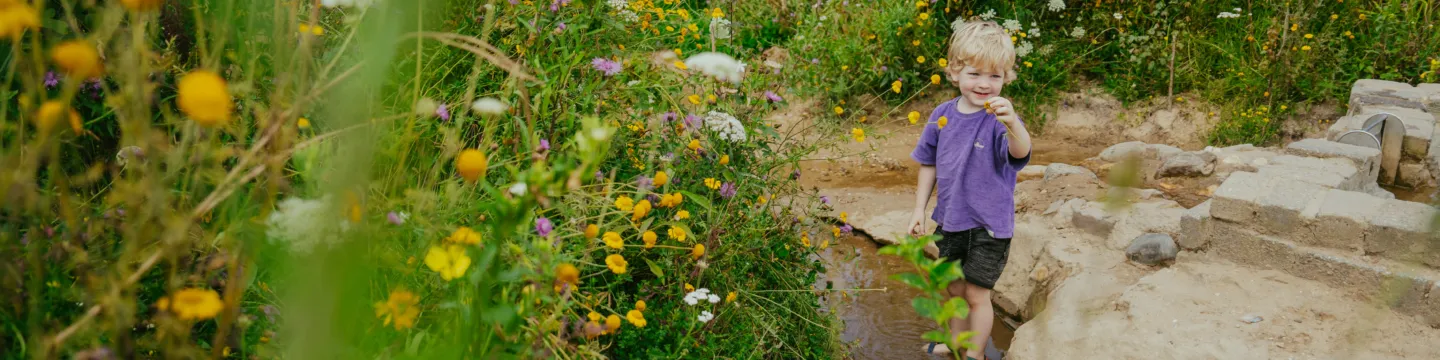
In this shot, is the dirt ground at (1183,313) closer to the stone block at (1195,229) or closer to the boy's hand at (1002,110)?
the stone block at (1195,229)

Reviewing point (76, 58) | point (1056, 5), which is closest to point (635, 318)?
point (76, 58)

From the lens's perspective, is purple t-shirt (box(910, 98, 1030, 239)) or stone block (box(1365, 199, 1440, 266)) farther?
purple t-shirt (box(910, 98, 1030, 239))

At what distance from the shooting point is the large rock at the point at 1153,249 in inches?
138

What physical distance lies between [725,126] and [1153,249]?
1.97m

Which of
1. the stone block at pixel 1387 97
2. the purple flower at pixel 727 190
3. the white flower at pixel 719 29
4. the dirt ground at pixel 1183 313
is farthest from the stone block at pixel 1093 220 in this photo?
the stone block at pixel 1387 97

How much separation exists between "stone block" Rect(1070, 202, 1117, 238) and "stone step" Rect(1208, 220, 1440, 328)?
1.83ft

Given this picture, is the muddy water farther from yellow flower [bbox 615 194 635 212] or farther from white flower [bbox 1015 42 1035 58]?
white flower [bbox 1015 42 1035 58]

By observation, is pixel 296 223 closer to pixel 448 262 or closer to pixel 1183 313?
pixel 448 262

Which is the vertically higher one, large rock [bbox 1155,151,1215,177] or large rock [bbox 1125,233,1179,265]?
large rock [bbox 1125,233,1179,265]

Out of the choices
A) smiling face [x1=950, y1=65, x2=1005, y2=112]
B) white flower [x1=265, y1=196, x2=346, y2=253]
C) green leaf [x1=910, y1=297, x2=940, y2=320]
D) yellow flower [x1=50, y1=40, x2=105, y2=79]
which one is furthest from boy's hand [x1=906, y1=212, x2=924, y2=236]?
yellow flower [x1=50, y1=40, x2=105, y2=79]

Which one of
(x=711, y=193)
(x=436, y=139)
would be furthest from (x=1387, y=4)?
(x=436, y=139)

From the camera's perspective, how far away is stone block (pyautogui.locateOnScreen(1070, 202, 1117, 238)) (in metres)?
3.88

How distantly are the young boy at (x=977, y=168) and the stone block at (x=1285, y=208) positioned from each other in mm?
859

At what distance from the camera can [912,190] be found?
5.32 m
